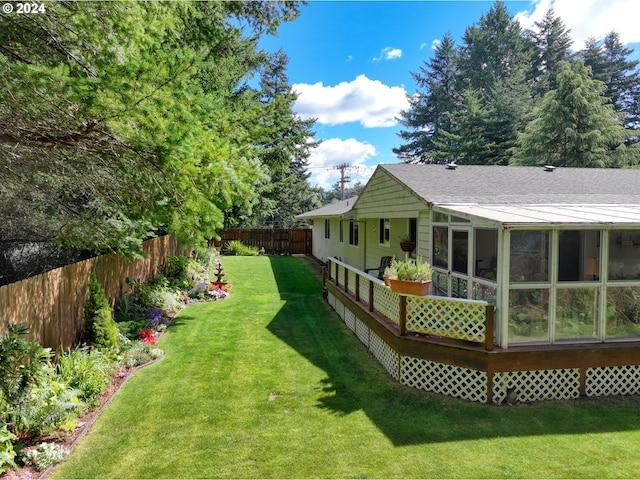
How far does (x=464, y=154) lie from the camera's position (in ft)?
101

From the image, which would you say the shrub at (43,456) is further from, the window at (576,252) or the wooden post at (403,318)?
the window at (576,252)

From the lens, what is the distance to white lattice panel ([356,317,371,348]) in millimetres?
8120

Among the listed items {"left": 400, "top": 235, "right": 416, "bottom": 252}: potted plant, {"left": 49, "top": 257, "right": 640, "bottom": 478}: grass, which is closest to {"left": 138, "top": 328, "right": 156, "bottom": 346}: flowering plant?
{"left": 49, "top": 257, "right": 640, "bottom": 478}: grass

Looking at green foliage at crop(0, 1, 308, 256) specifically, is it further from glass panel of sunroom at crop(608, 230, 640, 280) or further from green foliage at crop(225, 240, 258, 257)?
green foliage at crop(225, 240, 258, 257)

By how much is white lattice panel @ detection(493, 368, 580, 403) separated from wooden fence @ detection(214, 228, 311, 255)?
2195cm

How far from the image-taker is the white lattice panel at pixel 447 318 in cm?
569

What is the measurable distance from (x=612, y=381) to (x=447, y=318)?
8.47 ft

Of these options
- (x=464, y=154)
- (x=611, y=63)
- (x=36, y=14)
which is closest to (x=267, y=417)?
(x=36, y=14)

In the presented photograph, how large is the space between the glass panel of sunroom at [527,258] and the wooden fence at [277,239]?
2157 cm

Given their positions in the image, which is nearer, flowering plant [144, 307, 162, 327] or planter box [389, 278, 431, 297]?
planter box [389, 278, 431, 297]

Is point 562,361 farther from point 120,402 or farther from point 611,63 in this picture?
point 611,63

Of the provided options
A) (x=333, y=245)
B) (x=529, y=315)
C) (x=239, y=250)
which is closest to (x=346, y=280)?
(x=529, y=315)

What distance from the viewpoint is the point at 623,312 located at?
591 cm

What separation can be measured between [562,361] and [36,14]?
7.87 meters
